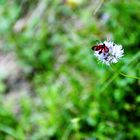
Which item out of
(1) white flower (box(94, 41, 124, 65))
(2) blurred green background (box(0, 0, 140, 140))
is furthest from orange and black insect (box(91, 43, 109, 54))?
(2) blurred green background (box(0, 0, 140, 140))

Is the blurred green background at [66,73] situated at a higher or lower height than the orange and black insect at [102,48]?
higher

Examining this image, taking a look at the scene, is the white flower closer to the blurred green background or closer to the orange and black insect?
the orange and black insect

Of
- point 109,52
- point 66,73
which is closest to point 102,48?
point 109,52

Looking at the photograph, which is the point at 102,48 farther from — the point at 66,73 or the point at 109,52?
the point at 66,73

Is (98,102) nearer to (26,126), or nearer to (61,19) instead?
(26,126)

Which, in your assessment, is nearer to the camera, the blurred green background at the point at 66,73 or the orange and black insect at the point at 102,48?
the orange and black insect at the point at 102,48

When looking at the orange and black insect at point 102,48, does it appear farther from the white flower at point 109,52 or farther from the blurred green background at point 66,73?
the blurred green background at point 66,73

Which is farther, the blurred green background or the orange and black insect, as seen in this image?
the blurred green background

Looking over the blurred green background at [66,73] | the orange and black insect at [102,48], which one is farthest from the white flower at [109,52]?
the blurred green background at [66,73]
